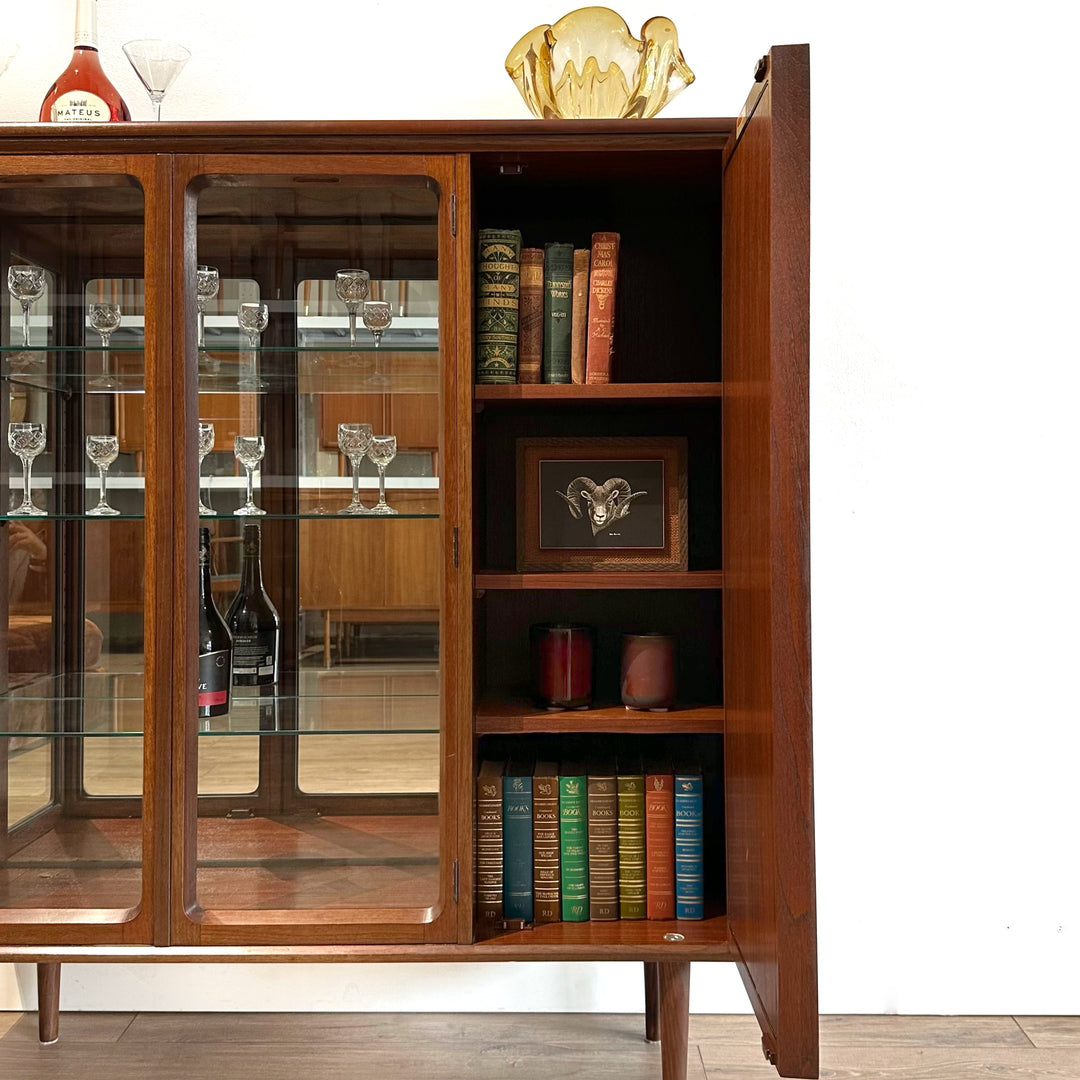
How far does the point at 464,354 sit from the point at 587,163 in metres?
0.36

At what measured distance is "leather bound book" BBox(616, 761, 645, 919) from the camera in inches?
66.3

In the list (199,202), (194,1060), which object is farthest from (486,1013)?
(199,202)

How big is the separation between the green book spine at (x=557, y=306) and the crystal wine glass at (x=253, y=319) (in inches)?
17.3

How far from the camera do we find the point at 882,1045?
6.44 feet

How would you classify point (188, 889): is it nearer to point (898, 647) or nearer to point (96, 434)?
point (96, 434)

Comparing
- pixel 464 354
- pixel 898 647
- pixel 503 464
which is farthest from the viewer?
pixel 898 647

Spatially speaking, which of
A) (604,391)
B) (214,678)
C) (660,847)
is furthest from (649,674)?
(214,678)

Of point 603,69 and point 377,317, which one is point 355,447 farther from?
point 603,69

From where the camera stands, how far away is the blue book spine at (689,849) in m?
1.67

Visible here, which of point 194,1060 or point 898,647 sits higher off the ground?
point 898,647

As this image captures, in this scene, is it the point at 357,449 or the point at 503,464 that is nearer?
the point at 357,449

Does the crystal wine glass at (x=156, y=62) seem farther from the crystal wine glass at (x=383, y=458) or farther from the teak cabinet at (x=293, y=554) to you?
the crystal wine glass at (x=383, y=458)

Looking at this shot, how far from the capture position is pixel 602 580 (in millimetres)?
1621

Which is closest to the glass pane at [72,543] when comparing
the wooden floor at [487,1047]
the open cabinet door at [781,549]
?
the wooden floor at [487,1047]
